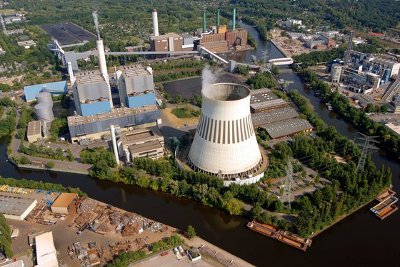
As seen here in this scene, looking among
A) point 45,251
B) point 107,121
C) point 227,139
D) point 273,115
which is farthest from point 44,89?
point 227,139

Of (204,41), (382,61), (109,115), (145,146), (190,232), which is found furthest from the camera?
(204,41)

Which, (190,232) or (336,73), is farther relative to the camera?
(336,73)

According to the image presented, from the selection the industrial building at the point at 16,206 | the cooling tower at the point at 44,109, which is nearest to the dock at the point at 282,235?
the industrial building at the point at 16,206

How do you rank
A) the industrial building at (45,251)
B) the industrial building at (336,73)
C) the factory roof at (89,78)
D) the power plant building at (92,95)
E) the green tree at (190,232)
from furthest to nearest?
the industrial building at (336,73) < the factory roof at (89,78) < the power plant building at (92,95) < the green tree at (190,232) < the industrial building at (45,251)

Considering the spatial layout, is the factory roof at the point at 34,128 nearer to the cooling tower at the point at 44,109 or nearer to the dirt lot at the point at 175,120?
the cooling tower at the point at 44,109

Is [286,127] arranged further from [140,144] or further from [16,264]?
[16,264]

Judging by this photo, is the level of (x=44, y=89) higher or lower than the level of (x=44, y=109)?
lower
